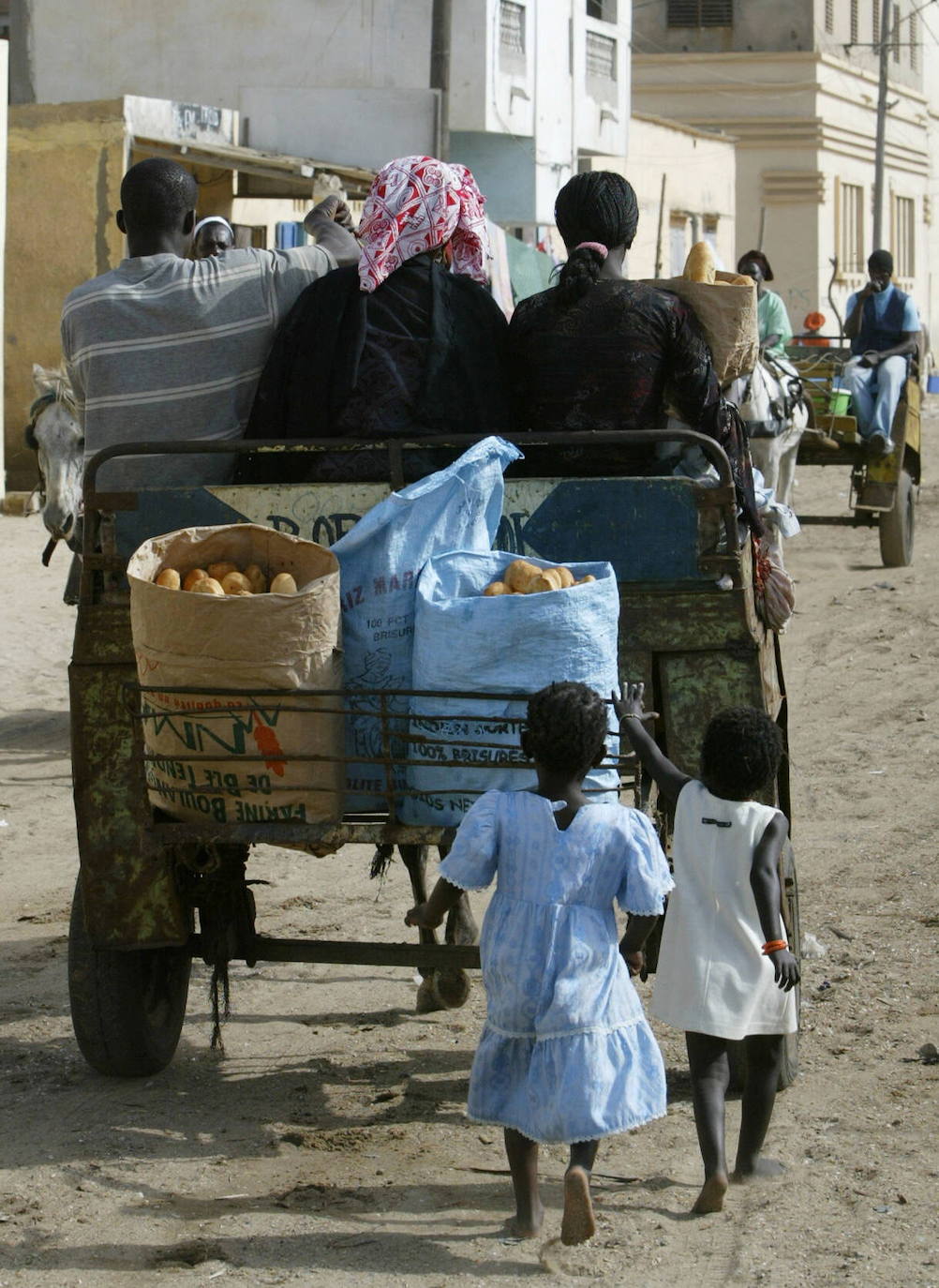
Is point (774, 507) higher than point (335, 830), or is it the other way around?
point (774, 507)

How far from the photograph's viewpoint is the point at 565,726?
A: 11.0 ft

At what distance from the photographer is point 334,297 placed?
13.8 ft


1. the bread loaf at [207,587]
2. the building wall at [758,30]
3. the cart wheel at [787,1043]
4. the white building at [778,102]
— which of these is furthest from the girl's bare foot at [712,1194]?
the building wall at [758,30]

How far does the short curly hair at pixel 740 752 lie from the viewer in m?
3.60

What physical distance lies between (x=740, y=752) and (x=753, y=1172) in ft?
2.93

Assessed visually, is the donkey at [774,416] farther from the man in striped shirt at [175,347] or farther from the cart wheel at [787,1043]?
the cart wheel at [787,1043]

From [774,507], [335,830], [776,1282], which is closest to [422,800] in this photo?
[335,830]

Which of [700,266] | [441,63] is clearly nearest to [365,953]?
[700,266]

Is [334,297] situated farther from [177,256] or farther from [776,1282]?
[776,1282]

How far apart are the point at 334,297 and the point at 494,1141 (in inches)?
78.5

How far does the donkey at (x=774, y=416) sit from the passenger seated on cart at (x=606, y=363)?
20.5ft

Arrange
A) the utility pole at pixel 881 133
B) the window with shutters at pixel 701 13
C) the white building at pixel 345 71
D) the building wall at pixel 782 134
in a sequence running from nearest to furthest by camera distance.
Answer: the white building at pixel 345 71
the utility pole at pixel 881 133
the building wall at pixel 782 134
the window with shutters at pixel 701 13

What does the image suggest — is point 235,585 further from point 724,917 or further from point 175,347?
point 724,917

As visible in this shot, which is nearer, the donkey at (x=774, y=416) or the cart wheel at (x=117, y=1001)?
the cart wheel at (x=117, y=1001)
